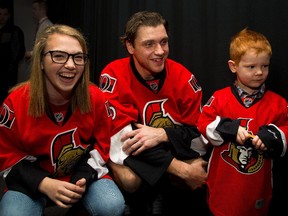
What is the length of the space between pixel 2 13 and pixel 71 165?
8.19ft

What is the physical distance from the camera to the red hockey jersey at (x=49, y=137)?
4.78ft

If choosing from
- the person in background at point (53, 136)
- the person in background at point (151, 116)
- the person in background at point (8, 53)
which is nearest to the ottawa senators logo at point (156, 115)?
the person in background at point (151, 116)

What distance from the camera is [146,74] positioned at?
1.84 m

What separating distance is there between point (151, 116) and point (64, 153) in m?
0.48

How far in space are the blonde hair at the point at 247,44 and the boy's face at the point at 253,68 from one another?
0.02 meters

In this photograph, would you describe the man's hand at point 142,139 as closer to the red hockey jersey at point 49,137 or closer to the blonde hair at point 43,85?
the red hockey jersey at point 49,137

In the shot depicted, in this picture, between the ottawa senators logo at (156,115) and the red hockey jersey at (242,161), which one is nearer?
the red hockey jersey at (242,161)

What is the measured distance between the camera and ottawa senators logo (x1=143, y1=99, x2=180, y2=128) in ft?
5.93

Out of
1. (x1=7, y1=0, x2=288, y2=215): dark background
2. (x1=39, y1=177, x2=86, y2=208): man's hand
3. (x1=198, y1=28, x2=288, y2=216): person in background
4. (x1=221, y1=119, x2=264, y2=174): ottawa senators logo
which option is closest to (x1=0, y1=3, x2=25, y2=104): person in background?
(x1=7, y1=0, x2=288, y2=215): dark background

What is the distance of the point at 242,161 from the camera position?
5.29ft

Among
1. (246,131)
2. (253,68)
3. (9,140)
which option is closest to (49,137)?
(9,140)

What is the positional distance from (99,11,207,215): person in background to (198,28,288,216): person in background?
164 millimetres

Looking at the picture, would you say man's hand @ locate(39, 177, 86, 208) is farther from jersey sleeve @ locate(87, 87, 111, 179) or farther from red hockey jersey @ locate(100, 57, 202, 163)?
red hockey jersey @ locate(100, 57, 202, 163)

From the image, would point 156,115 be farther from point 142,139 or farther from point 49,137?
point 49,137
